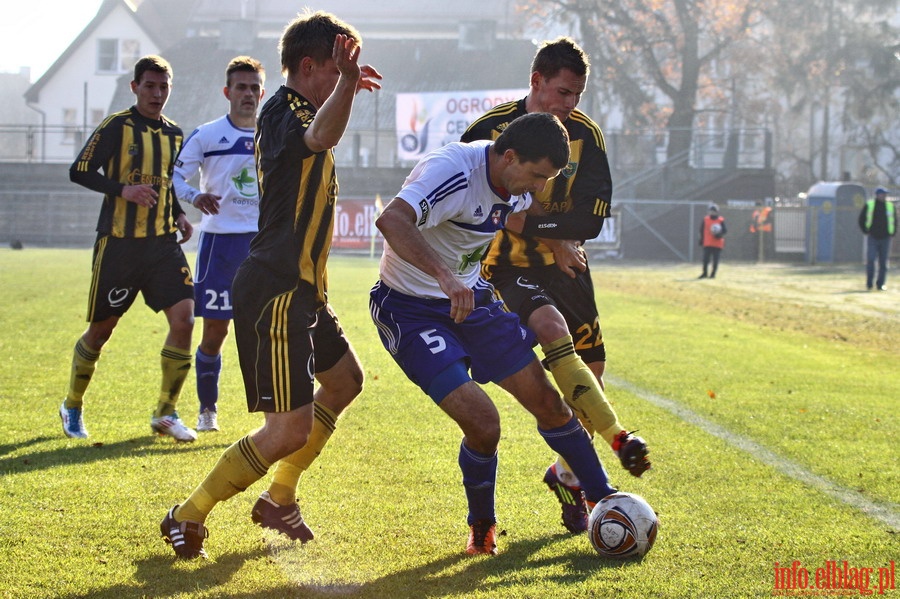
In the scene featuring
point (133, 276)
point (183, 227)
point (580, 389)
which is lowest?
point (580, 389)

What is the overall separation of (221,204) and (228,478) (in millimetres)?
3176

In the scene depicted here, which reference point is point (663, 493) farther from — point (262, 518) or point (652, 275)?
point (652, 275)

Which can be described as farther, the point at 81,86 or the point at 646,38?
the point at 81,86

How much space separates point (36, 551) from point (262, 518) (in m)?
0.92

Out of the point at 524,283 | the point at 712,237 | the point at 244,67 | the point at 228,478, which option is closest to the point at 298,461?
the point at 228,478

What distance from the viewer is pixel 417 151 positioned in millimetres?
42844

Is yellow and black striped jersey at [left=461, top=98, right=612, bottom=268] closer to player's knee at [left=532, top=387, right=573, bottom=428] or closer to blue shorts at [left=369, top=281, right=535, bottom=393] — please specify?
blue shorts at [left=369, top=281, right=535, bottom=393]

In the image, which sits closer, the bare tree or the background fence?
the background fence

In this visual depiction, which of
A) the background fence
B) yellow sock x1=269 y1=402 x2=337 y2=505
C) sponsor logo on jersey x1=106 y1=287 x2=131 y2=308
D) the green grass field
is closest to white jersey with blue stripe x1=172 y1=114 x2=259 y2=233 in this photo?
sponsor logo on jersey x1=106 y1=287 x2=131 y2=308

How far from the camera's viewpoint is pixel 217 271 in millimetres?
7035

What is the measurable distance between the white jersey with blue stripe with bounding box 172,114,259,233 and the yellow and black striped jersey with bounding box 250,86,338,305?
287 centimetres

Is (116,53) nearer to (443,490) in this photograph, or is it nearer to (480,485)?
(443,490)

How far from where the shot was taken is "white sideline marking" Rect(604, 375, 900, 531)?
17.1 feet

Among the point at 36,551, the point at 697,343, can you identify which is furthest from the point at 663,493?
the point at 697,343
